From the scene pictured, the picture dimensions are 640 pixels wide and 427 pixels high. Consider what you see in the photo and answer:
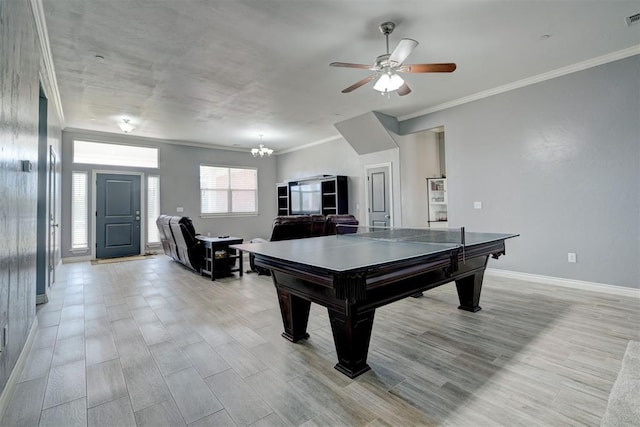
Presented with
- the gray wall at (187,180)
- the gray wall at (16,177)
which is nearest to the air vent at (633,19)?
the gray wall at (16,177)

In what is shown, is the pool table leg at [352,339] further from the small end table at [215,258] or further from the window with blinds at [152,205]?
the window with blinds at [152,205]

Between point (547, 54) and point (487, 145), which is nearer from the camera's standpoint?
point (547, 54)

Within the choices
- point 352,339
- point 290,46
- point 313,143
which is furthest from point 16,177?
point 313,143

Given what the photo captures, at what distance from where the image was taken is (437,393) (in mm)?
1833

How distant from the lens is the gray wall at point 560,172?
12.1 feet

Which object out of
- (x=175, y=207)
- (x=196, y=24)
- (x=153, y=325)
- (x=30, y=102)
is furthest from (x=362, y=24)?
(x=175, y=207)

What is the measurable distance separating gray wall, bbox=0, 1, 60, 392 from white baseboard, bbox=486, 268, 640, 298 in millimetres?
5628

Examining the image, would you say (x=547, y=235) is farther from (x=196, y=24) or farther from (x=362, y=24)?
(x=196, y=24)

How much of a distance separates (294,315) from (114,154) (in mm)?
7105

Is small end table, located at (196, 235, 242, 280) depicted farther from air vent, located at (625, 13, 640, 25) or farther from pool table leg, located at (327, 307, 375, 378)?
air vent, located at (625, 13, 640, 25)

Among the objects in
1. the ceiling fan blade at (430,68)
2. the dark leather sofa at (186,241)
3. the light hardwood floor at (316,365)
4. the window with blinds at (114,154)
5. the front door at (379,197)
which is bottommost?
the light hardwood floor at (316,365)

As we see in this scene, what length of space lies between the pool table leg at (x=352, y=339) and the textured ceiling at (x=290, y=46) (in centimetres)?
267

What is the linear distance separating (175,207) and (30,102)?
18.9 ft

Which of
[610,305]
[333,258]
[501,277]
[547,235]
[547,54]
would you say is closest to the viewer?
[333,258]
